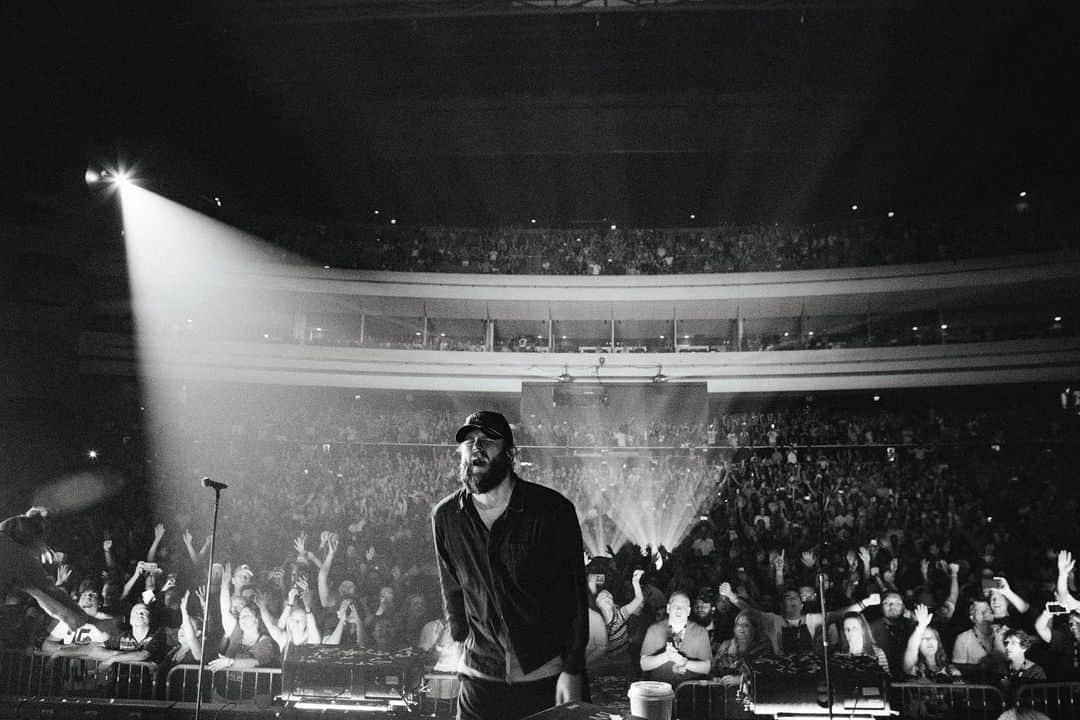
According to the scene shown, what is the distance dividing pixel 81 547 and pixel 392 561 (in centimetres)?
461

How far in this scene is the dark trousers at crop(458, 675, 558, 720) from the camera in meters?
2.81

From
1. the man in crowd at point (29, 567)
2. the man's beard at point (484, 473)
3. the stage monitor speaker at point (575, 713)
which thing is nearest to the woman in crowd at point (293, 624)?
the man in crowd at point (29, 567)

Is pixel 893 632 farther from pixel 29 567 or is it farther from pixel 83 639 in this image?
pixel 83 639

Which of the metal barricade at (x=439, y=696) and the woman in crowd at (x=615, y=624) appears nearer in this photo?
the metal barricade at (x=439, y=696)

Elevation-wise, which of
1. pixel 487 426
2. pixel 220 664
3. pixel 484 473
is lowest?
pixel 220 664

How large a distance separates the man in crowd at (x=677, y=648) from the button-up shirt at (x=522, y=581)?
448cm

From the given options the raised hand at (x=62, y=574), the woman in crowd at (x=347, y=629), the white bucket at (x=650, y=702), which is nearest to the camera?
the white bucket at (x=650, y=702)

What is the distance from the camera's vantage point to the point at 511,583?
2877mm

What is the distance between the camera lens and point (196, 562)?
10383 millimetres

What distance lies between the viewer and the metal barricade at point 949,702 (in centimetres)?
672

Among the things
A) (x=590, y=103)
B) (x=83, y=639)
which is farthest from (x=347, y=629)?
(x=590, y=103)

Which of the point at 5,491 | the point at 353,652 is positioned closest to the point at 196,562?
the point at 353,652

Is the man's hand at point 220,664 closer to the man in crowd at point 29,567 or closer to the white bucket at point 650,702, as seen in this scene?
the man in crowd at point 29,567

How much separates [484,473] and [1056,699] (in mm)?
6836
